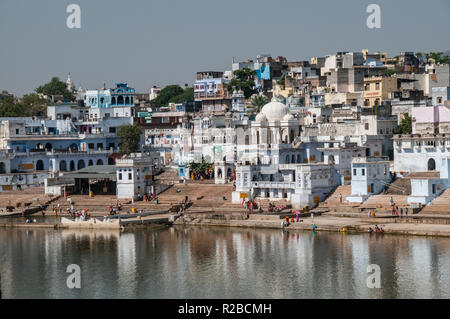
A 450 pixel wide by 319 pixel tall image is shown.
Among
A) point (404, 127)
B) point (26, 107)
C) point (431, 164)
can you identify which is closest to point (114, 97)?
point (26, 107)

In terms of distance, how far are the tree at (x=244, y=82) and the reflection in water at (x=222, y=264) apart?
42308 mm

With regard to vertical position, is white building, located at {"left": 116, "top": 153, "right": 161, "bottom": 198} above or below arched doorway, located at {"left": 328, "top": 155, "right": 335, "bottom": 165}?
below

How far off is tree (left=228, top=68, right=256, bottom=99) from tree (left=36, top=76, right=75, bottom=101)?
2002cm

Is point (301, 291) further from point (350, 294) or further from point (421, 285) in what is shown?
point (421, 285)

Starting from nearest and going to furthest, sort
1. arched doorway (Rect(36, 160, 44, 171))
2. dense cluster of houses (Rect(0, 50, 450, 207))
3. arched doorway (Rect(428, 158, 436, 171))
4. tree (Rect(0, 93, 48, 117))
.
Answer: arched doorway (Rect(428, 158, 436, 171))
dense cluster of houses (Rect(0, 50, 450, 207))
arched doorway (Rect(36, 160, 44, 171))
tree (Rect(0, 93, 48, 117))

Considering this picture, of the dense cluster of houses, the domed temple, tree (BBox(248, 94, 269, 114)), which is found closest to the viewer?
the domed temple

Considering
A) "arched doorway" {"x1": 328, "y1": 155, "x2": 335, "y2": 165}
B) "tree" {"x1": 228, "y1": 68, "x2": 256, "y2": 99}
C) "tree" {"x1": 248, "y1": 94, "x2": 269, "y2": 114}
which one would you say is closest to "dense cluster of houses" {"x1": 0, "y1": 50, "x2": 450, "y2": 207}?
"arched doorway" {"x1": 328, "y1": 155, "x2": 335, "y2": 165}

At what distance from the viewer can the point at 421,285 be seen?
34.8m

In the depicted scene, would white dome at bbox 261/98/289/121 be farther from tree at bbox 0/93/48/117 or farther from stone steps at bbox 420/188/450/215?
tree at bbox 0/93/48/117

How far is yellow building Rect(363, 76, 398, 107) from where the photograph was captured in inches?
2815

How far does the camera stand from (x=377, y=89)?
72188 mm

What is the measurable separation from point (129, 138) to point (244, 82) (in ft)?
75.2
